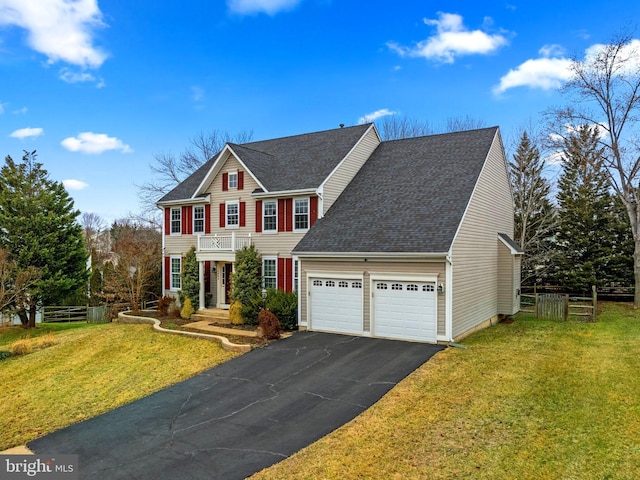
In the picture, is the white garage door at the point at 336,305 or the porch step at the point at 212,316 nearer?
the white garage door at the point at 336,305

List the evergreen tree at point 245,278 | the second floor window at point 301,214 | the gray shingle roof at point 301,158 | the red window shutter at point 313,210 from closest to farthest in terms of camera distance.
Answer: the red window shutter at point 313,210
the evergreen tree at point 245,278
the second floor window at point 301,214
the gray shingle roof at point 301,158

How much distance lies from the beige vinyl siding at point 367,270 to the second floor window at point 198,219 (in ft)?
25.8

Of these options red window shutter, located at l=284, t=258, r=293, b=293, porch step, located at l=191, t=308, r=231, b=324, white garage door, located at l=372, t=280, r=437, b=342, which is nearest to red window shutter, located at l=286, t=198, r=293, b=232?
red window shutter, located at l=284, t=258, r=293, b=293

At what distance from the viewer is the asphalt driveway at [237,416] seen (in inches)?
257

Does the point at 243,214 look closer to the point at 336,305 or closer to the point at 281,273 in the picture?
the point at 281,273

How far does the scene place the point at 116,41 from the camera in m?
19.7

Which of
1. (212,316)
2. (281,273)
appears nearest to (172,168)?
(212,316)

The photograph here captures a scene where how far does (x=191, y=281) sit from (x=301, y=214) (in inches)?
263

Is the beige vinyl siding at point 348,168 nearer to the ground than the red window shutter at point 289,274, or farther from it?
farther from it

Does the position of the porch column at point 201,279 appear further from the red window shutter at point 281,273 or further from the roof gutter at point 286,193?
the roof gutter at point 286,193

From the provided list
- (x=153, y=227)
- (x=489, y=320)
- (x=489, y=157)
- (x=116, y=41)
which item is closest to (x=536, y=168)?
(x=489, y=157)

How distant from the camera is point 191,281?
65.3 feet

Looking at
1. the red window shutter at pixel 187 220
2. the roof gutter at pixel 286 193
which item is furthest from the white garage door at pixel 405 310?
the red window shutter at pixel 187 220

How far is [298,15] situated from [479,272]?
1610 cm
